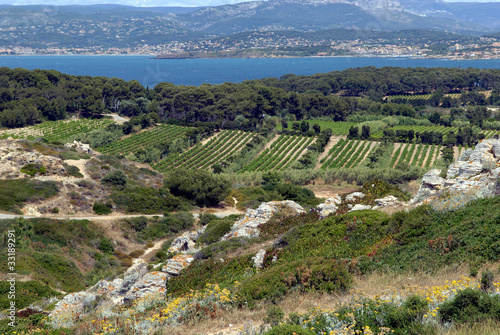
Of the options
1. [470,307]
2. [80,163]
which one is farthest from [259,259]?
[80,163]

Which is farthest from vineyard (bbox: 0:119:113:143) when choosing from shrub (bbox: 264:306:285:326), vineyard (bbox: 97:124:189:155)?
shrub (bbox: 264:306:285:326)

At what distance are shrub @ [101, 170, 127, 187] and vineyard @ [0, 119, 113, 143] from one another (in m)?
31.0

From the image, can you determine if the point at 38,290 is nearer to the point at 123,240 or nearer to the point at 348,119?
the point at 123,240

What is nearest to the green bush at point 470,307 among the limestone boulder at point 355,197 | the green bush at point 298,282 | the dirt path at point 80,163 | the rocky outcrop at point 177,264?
the green bush at point 298,282

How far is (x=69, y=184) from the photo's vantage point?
123ft

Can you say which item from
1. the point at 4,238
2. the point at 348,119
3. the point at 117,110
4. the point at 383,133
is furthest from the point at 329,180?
the point at 117,110

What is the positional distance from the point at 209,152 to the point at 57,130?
27979 millimetres

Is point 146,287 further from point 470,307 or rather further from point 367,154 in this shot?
point 367,154

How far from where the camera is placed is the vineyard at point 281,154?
67625mm

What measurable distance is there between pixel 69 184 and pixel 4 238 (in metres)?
13.0

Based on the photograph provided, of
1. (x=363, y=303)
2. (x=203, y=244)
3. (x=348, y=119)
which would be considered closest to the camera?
(x=363, y=303)

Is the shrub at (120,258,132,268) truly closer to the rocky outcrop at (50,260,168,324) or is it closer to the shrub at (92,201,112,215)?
the shrub at (92,201,112,215)

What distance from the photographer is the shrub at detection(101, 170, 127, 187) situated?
135ft

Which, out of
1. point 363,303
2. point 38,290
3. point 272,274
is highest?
point 363,303
